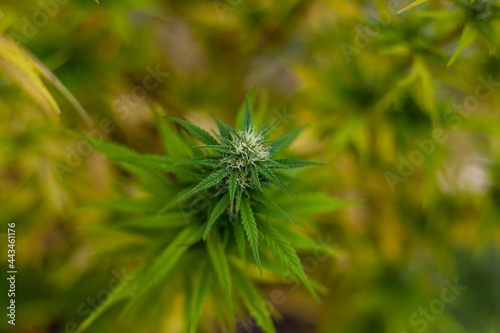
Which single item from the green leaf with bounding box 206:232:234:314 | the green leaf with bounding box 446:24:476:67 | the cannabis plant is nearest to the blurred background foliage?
the green leaf with bounding box 446:24:476:67

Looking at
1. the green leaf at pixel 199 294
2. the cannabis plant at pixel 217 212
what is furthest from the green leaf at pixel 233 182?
the green leaf at pixel 199 294

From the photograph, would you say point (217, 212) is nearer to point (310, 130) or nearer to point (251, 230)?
point (251, 230)

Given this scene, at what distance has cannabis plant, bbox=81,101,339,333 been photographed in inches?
25.3

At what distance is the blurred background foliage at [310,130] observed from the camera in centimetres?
118

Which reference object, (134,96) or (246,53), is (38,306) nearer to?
(134,96)

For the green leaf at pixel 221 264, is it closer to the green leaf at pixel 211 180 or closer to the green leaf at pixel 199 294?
the green leaf at pixel 199 294

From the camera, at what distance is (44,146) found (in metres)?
1.23

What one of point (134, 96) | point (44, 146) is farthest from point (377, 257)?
point (44, 146)

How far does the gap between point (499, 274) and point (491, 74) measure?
1199 millimetres

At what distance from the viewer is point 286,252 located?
0.67 metres

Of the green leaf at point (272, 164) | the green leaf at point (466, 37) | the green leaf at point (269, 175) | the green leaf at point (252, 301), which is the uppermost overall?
the green leaf at point (466, 37)

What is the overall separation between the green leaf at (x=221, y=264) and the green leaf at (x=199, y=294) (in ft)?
0.09

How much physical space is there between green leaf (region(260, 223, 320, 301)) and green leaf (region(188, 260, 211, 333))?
191mm

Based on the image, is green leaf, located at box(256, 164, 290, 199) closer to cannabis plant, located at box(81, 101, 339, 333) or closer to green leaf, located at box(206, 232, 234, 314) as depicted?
cannabis plant, located at box(81, 101, 339, 333)
